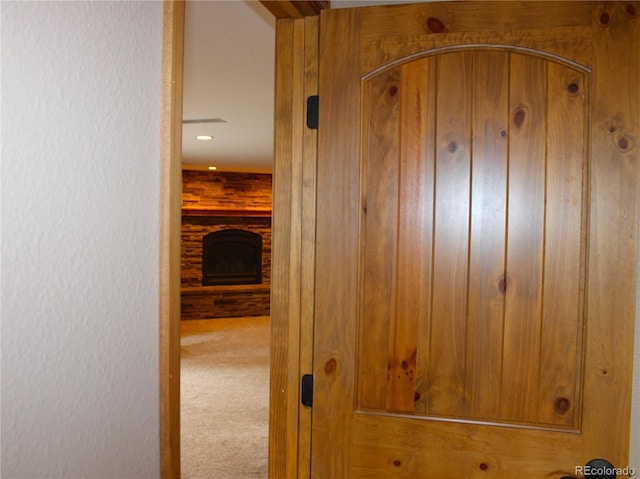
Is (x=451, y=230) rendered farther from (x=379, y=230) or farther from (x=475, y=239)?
(x=379, y=230)

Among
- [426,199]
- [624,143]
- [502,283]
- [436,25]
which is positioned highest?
[436,25]

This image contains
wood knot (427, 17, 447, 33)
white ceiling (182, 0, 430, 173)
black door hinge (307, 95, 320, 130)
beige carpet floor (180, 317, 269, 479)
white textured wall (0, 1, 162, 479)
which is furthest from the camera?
beige carpet floor (180, 317, 269, 479)

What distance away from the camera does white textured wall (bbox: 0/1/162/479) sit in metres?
0.68

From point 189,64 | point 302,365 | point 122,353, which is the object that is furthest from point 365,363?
point 189,64

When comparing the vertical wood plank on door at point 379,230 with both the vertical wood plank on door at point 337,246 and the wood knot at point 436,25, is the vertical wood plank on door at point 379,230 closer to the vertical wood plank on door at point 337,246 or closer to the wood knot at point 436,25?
the vertical wood plank on door at point 337,246

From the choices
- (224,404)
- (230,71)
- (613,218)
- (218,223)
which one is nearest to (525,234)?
(613,218)

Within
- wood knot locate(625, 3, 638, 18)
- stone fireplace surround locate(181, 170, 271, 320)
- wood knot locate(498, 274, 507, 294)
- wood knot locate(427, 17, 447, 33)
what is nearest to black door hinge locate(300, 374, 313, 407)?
wood knot locate(498, 274, 507, 294)

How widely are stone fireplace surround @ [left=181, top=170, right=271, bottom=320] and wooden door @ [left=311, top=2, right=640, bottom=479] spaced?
709cm

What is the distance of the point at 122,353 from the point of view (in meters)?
0.85

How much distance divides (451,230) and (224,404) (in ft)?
12.1

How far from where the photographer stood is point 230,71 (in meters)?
3.16

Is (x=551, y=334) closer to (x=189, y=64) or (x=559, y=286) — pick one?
(x=559, y=286)

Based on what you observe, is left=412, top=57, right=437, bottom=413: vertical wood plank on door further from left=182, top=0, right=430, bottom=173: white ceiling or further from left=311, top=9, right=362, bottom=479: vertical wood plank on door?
left=182, top=0, right=430, bottom=173: white ceiling

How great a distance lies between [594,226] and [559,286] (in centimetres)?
17
